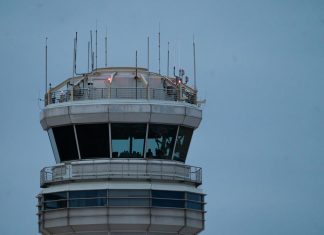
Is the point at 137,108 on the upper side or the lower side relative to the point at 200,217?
upper

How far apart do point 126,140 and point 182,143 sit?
397 cm

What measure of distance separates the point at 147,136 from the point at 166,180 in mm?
2946

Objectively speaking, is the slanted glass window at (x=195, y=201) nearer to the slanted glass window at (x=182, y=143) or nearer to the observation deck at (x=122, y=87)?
the slanted glass window at (x=182, y=143)

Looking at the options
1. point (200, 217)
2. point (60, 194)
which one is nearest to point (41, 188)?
point (60, 194)

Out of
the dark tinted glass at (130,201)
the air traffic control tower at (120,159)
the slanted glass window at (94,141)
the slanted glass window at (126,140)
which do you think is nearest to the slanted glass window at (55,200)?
the air traffic control tower at (120,159)

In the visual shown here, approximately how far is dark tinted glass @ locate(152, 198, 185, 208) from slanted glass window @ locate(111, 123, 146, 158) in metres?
3.04

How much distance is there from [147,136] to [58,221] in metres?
7.52

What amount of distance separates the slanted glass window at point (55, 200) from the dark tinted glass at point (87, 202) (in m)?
0.56

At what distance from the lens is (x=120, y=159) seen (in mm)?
96812

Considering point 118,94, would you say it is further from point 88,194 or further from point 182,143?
point 88,194

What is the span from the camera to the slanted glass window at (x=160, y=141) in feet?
320

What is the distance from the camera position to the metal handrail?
96.4 metres

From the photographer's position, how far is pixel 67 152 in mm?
98250

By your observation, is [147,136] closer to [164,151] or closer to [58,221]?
[164,151]
